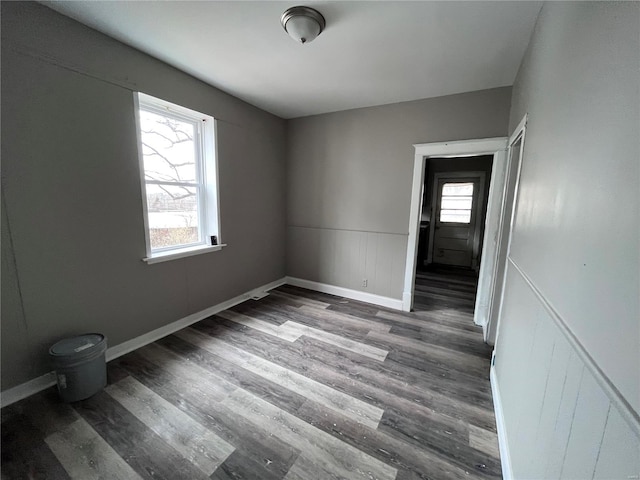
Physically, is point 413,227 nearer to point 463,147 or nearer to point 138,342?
point 463,147

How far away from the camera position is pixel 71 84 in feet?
5.89

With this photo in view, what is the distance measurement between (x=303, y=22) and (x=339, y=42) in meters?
0.41

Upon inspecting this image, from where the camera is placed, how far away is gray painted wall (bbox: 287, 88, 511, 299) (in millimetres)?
2854

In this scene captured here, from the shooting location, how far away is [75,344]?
179cm

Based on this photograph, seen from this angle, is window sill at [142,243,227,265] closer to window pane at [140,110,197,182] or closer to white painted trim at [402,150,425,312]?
window pane at [140,110,197,182]

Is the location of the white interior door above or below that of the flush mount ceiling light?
below

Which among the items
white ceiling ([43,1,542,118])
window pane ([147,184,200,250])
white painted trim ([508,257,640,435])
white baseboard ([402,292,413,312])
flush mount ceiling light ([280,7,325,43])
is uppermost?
white ceiling ([43,1,542,118])

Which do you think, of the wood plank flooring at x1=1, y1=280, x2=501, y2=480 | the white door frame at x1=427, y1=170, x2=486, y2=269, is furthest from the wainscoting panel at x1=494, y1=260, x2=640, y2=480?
the white door frame at x1=427, y1=170, x2=486, y2=269

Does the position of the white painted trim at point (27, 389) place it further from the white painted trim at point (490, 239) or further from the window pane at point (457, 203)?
the window pane at point (457, 203)

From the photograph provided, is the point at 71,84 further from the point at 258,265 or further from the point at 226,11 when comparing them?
the point at 258,265

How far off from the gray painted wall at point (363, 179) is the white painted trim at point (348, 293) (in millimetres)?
70

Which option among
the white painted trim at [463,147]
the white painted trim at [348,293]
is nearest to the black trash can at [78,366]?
the white painted trim at [348,293]

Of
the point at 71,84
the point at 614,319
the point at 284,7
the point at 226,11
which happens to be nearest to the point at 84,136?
the point at 71,84

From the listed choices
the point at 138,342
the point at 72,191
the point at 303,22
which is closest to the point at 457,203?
the point at 303,22
